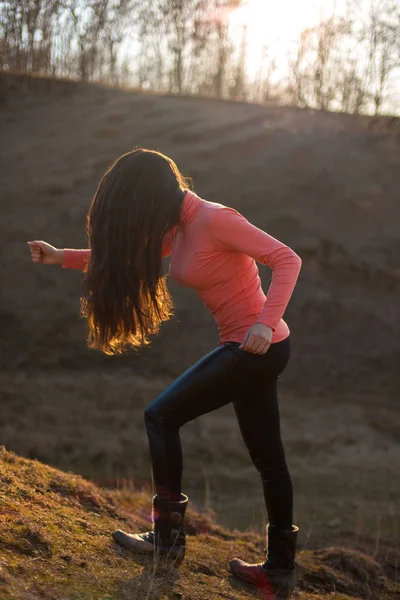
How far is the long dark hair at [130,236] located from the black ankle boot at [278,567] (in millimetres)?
1177

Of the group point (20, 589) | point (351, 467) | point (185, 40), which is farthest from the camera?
point (185, 40)

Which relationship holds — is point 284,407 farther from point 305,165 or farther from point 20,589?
point 20,589

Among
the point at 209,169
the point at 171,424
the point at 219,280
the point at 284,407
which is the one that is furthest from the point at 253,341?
the point at 209,169

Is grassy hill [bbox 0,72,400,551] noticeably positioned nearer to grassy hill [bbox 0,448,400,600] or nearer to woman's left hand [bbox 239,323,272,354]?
grassy hill [bbox 0,448,400,600]

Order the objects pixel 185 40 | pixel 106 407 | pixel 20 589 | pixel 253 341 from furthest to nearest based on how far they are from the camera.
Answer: pixel 185 40 < pixel 106 407 < pixel 253 341 < pixel 20 589

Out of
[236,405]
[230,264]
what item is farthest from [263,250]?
[236,405]

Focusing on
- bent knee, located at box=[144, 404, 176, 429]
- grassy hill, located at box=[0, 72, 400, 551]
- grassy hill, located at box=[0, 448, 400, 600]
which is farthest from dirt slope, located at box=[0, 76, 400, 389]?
bent knee, located at box=[144, 404, 176, 429]

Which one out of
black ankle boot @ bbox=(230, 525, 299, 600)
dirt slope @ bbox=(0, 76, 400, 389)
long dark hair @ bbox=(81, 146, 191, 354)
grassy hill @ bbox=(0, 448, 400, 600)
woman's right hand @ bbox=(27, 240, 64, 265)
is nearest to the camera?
grassy hill @ bbox=(0, 448, 400, 600)

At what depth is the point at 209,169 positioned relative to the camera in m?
13.2

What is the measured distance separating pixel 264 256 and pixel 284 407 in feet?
24.8

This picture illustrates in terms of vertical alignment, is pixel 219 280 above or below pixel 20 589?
above

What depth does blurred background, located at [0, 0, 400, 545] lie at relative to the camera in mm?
8828

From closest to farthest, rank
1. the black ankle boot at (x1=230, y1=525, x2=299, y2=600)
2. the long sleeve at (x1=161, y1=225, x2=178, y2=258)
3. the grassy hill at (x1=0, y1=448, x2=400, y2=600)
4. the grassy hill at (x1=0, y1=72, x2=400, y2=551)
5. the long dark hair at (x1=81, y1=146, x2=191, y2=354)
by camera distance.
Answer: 1. the grassy hill at (x1=0, y1=448, x2=400, y2=600)
2. the long dark hair at (x1=81, y1=146, x2=191, y2=354)
3. the long sleeve at (x1=161, y1=225, x2=178, y2=258)
4. the black ankle boot at (x1=230, y1=525, x2=299, y2=600)
5. the grassy hill at (x1=0, y1=72, x2=400, y2=551)

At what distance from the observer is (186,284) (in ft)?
10.0
